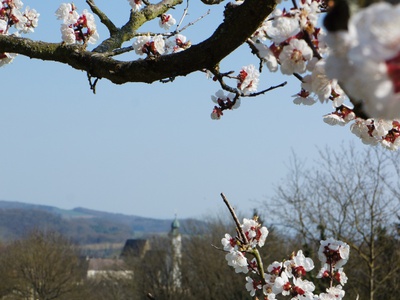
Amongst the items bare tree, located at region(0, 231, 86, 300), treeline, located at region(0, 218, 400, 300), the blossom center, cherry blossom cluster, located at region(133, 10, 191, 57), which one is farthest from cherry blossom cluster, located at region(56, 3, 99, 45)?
bare tree, located at region(0, 231, 86, 300)

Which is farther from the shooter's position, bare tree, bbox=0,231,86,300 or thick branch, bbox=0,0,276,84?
bare tree, bbox=0,231,86,300

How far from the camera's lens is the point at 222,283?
28.5m

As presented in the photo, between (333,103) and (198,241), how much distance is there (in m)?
34.2

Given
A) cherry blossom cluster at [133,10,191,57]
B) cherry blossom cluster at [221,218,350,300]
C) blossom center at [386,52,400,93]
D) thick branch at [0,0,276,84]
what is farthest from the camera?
cherry blossom cluster at [221,218,350,300]

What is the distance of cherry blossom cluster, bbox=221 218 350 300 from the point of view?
308 cm

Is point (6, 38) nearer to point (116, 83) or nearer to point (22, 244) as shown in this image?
point (116, 83)

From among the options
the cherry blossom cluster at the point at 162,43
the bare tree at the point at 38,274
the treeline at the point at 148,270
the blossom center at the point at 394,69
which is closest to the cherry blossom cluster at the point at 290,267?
the cherry blossom cluster at the point at 162,43

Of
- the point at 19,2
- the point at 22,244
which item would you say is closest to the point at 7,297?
the point at 22,244

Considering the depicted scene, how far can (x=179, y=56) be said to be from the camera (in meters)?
2.11

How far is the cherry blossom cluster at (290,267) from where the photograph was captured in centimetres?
308

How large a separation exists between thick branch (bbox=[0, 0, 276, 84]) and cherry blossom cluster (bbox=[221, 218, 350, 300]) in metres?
1.14

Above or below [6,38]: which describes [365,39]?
below

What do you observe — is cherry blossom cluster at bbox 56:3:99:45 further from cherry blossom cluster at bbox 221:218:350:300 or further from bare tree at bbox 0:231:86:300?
bare tree at bbox 0:231:86:300

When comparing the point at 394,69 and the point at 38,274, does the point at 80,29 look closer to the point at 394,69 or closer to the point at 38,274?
the point at 394,69
